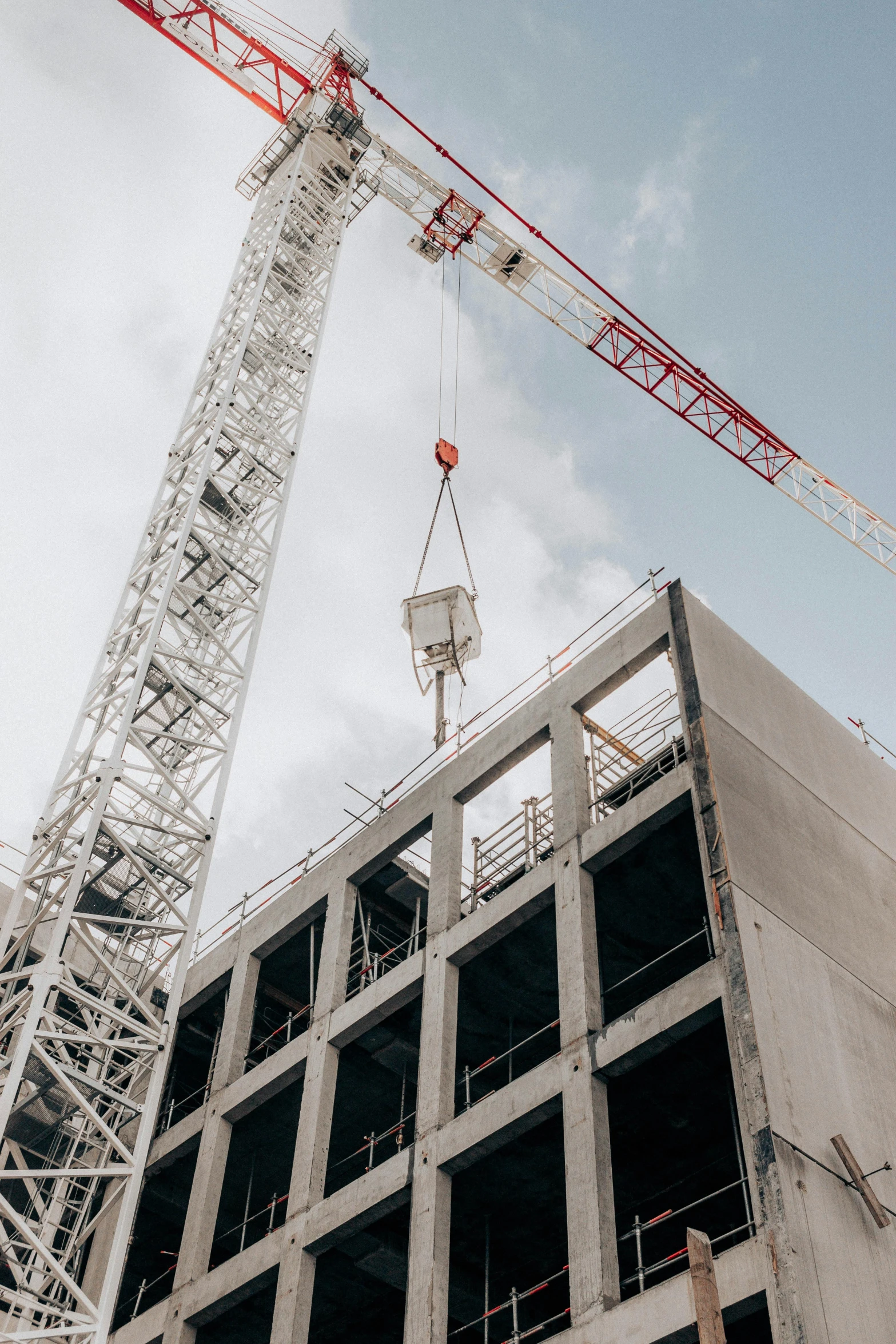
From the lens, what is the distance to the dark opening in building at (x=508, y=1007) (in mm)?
22859

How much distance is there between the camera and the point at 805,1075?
16.8 metres

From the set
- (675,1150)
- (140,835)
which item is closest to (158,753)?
(140,835)

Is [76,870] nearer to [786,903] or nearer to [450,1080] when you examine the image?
[450,1080]

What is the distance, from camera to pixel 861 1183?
52.8ft

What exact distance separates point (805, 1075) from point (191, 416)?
2212cm

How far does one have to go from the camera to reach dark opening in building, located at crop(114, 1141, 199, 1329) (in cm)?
2816

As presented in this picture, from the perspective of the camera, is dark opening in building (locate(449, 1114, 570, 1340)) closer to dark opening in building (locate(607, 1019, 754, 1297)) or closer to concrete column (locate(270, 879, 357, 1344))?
dark opening in building (locate(607, 1019, 754, 1297))

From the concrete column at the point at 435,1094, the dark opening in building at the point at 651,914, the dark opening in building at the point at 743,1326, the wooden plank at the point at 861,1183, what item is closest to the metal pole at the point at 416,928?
the concrete column at the point at 435,1094

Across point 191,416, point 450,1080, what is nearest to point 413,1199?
point 450,1080

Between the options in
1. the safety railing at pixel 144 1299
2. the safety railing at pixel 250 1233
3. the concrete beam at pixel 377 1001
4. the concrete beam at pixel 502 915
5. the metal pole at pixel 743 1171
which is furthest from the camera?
the safety railing at pixel 250 1233

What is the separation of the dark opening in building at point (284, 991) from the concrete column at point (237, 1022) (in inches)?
17.4

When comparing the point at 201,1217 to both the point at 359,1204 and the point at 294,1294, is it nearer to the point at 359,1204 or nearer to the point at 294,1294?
the point at 294,1294

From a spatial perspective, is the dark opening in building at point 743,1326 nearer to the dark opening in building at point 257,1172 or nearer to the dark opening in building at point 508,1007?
the dark opening in building at point 508,1007

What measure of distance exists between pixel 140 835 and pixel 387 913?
5621 millimetres
